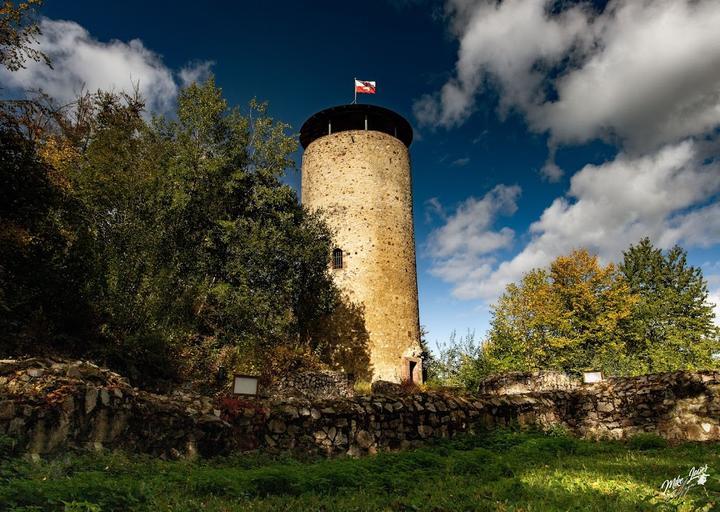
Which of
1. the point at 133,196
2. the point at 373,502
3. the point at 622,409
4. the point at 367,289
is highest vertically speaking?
the point at 133,196

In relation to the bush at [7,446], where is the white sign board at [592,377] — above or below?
above

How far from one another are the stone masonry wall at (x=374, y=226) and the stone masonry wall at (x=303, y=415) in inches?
440

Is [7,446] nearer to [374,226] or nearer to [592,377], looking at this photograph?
[592,377]

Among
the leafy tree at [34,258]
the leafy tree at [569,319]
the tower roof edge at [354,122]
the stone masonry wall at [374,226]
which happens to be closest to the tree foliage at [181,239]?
the leafy tree at [34,258]

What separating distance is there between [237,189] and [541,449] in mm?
16426

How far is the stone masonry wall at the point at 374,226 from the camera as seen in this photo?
2158cm

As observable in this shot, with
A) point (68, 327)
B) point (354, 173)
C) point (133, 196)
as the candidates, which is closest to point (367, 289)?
point (354, 173)

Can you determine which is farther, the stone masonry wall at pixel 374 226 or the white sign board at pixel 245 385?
the stone masonry wall at pixel 374 226

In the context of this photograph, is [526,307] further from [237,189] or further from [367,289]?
[237,189]

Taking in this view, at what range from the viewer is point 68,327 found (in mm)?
12953

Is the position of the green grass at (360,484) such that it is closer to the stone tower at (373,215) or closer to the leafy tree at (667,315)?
the stone tower at (373,215)

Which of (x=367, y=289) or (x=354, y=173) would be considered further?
(x=354, y=173)

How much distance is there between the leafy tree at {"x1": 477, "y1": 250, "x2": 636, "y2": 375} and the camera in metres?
26.3

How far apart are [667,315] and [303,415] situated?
110 ft
